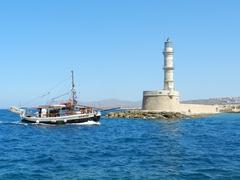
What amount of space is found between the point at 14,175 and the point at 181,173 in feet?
23.2

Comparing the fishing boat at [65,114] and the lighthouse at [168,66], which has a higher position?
the lighthouse at [168,66]

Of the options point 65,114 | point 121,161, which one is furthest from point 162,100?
point 121,161

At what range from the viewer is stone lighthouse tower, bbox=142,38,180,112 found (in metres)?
81.2

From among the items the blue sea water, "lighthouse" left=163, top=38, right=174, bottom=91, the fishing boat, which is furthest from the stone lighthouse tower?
the blue sea water

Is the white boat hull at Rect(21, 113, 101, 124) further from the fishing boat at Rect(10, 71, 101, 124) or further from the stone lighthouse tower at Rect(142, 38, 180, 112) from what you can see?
the stone lighthouse tower at Rect(142, 38, 180, 112)

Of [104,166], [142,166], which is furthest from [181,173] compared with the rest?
[104,166]

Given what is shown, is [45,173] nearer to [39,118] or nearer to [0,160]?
[0,160]

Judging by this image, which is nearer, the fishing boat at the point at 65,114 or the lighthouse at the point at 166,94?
the fishing boat at the point at 65,114

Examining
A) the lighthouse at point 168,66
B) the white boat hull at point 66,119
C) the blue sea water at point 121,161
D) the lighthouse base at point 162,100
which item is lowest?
the blue sea water at point 121,161

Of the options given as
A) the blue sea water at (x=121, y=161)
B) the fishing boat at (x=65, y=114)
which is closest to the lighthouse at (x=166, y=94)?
the fishing boat at (x=65, y=114)

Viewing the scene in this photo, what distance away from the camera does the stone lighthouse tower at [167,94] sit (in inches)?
3196

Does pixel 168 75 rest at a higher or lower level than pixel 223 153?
higher

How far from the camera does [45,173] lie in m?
20.2

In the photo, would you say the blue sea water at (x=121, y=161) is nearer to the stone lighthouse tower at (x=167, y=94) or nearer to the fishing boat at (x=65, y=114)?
the fishing boat at (x=65, y=114)
